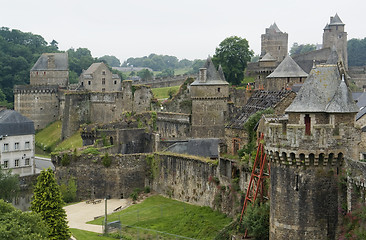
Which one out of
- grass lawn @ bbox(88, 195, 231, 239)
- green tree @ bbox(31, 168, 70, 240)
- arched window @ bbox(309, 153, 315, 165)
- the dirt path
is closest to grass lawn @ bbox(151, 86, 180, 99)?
the dirt path

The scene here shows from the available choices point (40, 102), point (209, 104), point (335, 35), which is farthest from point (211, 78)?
point (335, 35)

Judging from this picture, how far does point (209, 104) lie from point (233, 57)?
91.1ft

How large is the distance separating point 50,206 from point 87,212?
850 cm

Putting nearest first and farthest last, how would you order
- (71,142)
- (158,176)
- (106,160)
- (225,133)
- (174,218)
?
(174,218) < (225,133) < (158,176) < (106,160) < (71,142)

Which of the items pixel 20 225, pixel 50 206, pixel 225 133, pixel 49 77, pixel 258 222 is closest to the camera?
pixel 258 222

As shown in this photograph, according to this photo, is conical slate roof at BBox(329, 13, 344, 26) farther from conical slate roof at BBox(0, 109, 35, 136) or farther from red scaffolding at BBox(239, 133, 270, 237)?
red scaffolding at BBox(239, 133, 270, 237)

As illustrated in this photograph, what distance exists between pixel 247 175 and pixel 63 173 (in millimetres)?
20866

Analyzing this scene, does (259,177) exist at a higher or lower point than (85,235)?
higher

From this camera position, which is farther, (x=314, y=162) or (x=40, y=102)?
(x=40, y=102)

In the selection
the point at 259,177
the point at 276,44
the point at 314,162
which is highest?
the point at 276,44

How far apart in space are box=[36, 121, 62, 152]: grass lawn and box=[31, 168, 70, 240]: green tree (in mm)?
38216

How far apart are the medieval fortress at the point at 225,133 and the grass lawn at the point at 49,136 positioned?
246cm

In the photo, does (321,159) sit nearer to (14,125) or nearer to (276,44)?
(14,125)

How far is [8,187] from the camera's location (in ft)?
172
